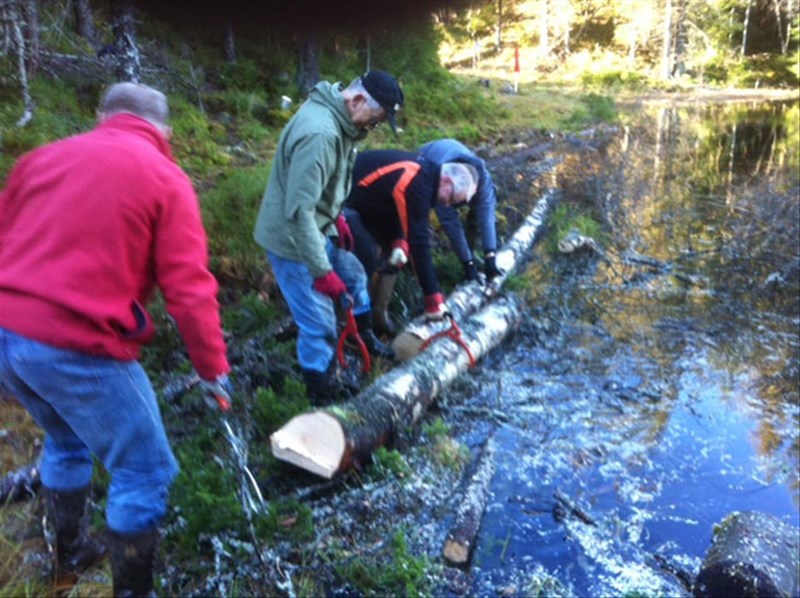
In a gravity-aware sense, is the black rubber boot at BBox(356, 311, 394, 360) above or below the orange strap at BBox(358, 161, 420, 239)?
below

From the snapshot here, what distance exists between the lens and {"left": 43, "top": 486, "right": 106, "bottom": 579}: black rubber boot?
268cm

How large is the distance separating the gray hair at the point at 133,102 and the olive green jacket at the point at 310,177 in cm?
130

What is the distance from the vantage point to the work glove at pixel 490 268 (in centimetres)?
609

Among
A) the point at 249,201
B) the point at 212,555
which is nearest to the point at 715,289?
the point at 249,201

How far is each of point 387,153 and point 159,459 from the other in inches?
129

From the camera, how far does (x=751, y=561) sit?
9.76ft

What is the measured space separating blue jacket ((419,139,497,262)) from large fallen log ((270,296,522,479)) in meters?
0.84

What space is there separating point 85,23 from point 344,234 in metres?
7.47

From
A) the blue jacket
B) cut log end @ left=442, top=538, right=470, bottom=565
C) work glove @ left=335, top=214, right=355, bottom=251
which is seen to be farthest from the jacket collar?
the blue jacket

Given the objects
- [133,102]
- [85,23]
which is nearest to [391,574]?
[133,102]

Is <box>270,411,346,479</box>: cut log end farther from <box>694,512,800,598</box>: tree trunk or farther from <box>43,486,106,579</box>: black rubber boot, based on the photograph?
<box>694,512,800,598</box>: tree trunk

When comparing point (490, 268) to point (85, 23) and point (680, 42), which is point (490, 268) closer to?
point (85, 23)

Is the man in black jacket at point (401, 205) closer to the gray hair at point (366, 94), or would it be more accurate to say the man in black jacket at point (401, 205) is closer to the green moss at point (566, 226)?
the gray hair at point (366, 94)

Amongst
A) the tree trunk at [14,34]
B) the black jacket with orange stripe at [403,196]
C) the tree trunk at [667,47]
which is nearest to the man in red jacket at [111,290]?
the black jacket with orange stripe at [403,196]
